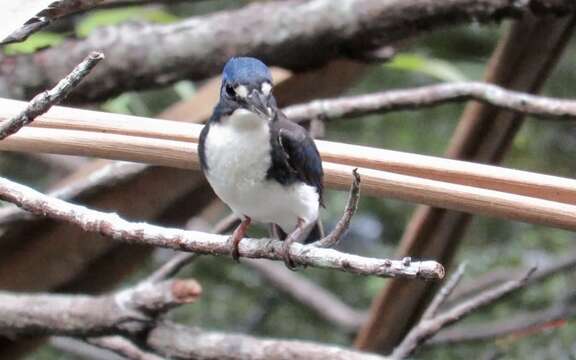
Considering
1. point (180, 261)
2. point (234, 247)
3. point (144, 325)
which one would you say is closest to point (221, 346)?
point (144, 325)

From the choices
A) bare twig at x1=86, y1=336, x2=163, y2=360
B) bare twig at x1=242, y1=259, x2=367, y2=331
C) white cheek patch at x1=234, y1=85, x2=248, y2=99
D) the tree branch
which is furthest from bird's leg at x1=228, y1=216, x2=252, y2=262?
bare twig at x1=242, y1=259, x2=367, y2=331

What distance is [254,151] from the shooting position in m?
1.67

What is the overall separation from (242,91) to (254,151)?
0.36 feet

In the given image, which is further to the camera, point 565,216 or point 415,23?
point 415,23

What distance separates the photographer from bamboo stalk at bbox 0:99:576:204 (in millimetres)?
1414

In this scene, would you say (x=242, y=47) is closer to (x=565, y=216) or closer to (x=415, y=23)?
(x=415, y=23)

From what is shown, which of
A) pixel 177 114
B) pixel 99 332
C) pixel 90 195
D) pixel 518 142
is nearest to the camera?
pixel 99 332

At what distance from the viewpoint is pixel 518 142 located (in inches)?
138

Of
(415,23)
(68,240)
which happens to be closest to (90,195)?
(68,240)

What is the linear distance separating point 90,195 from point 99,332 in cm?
→ 36

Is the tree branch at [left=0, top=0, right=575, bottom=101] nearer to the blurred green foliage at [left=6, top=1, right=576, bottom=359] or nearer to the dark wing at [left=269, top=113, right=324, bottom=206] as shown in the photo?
the blurred green foliage at [left=6, top=1, right=576, bottom=359]

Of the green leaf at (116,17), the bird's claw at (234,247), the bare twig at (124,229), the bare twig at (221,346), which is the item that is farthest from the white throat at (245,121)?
the green leaf at (116,17)

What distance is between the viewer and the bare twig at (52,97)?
125 centimetres

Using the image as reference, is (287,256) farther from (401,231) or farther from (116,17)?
(401,231)
